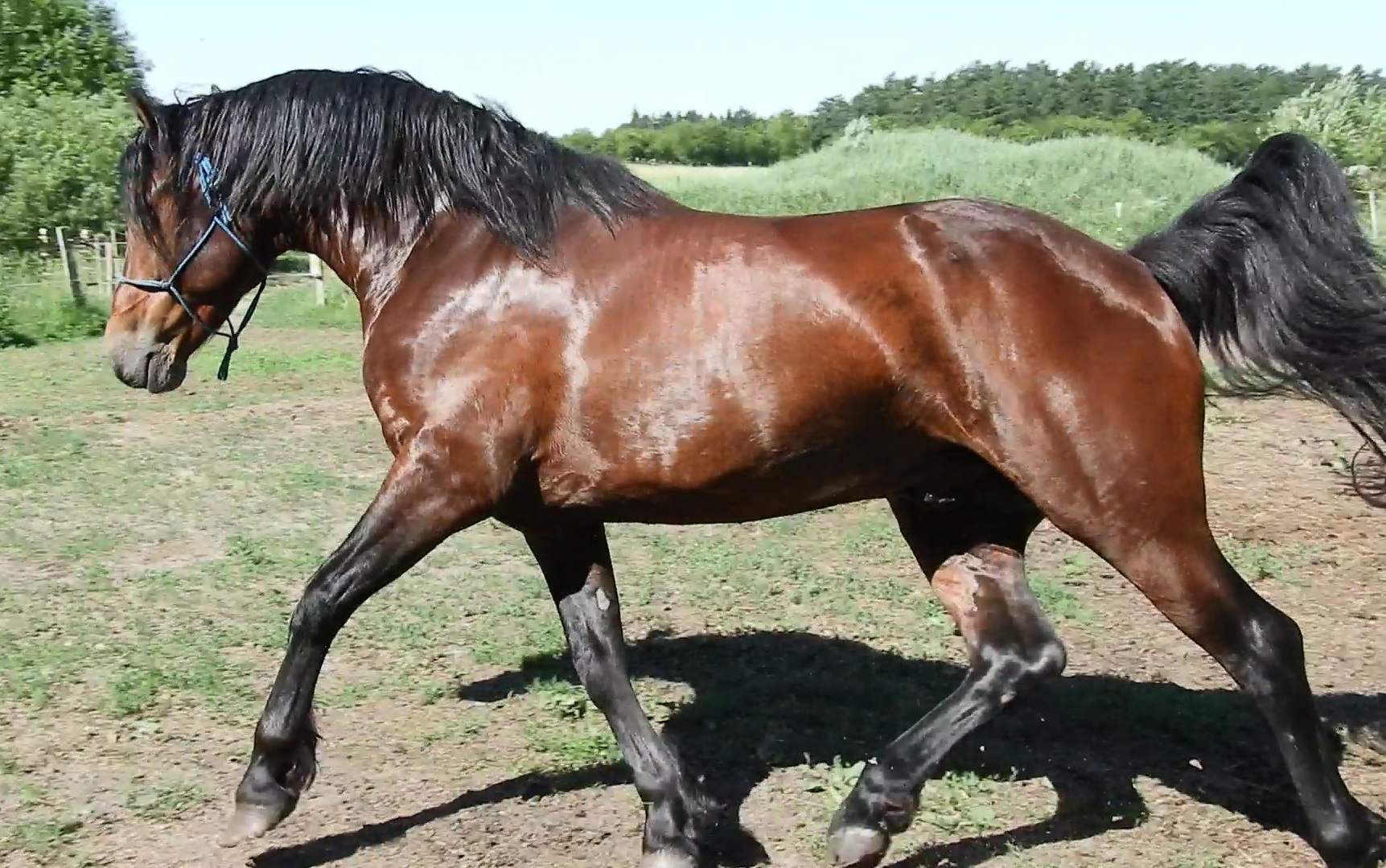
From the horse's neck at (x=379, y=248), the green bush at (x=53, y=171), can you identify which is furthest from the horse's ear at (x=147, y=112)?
the green bush at (x=53, y=171)

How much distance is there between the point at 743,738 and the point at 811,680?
586 mm

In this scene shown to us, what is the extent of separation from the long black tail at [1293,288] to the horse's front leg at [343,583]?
2115 millimetres

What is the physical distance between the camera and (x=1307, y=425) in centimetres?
956

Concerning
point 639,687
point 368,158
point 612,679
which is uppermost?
point 368,158

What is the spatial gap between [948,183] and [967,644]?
97.5 feet

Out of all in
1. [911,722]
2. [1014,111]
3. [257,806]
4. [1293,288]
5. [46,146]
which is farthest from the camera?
[1014,111]

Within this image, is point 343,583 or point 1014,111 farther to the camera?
point 1014,111

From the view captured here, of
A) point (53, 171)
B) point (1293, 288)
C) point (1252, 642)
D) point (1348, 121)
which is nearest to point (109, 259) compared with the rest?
point (53, 171)

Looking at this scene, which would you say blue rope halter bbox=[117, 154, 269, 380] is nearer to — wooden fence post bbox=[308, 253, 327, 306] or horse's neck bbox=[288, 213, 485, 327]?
horse's neck bbox=[288, 213, 485, 327]

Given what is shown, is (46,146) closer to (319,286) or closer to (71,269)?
(71,269)

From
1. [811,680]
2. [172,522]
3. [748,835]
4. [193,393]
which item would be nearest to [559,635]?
[811,680]

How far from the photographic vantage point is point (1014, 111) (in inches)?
2739

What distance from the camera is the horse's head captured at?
12.7 feet

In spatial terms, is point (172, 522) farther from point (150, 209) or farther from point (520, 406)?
point (520, 406)
